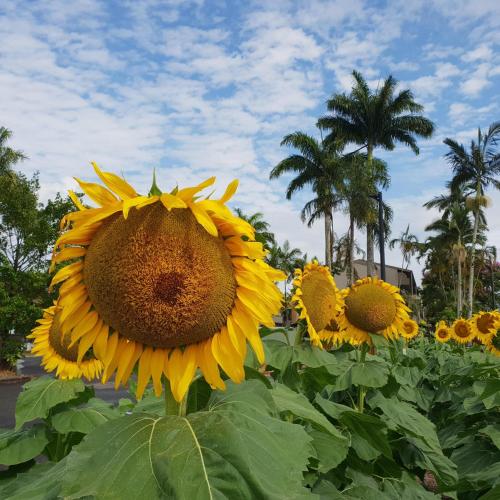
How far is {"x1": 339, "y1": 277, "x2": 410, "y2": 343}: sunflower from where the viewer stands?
425cm

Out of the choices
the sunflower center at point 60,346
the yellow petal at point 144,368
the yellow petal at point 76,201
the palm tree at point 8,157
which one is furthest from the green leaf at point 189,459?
the palm tree at point 8,157

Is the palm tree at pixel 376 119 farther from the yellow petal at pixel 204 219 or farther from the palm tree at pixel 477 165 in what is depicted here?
the yellow petal at pixel 204 219

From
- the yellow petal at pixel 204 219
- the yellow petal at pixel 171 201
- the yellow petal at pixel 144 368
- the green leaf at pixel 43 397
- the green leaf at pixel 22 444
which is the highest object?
the yellow petal at pixel 171 201

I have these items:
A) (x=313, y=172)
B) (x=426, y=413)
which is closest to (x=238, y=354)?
(x=426, y=413)

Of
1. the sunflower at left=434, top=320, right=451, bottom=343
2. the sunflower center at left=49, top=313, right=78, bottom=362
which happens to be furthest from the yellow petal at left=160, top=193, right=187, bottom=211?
the sunflower at left=434, top=320, right=451, bottom=343

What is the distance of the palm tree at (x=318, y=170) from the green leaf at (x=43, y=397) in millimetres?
34912

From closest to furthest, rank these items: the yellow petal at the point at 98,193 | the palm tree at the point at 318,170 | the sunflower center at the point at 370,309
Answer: the yellow petal at the point at 98,193, the sunflower center at the point at 370,309, the palm tree at the point at 318,170

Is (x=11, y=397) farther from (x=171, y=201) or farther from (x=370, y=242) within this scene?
(x=370, y=242)

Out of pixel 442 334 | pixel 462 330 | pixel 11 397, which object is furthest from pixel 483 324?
pixel 11 397

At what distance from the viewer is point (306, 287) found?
12.1ft

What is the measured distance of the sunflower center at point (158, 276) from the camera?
1.29 m

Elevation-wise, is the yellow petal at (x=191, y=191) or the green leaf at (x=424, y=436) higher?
the yellow petal at (x=191, y=191)

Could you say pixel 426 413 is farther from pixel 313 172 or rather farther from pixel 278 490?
pixel 313 172

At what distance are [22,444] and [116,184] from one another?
1.88 metres
